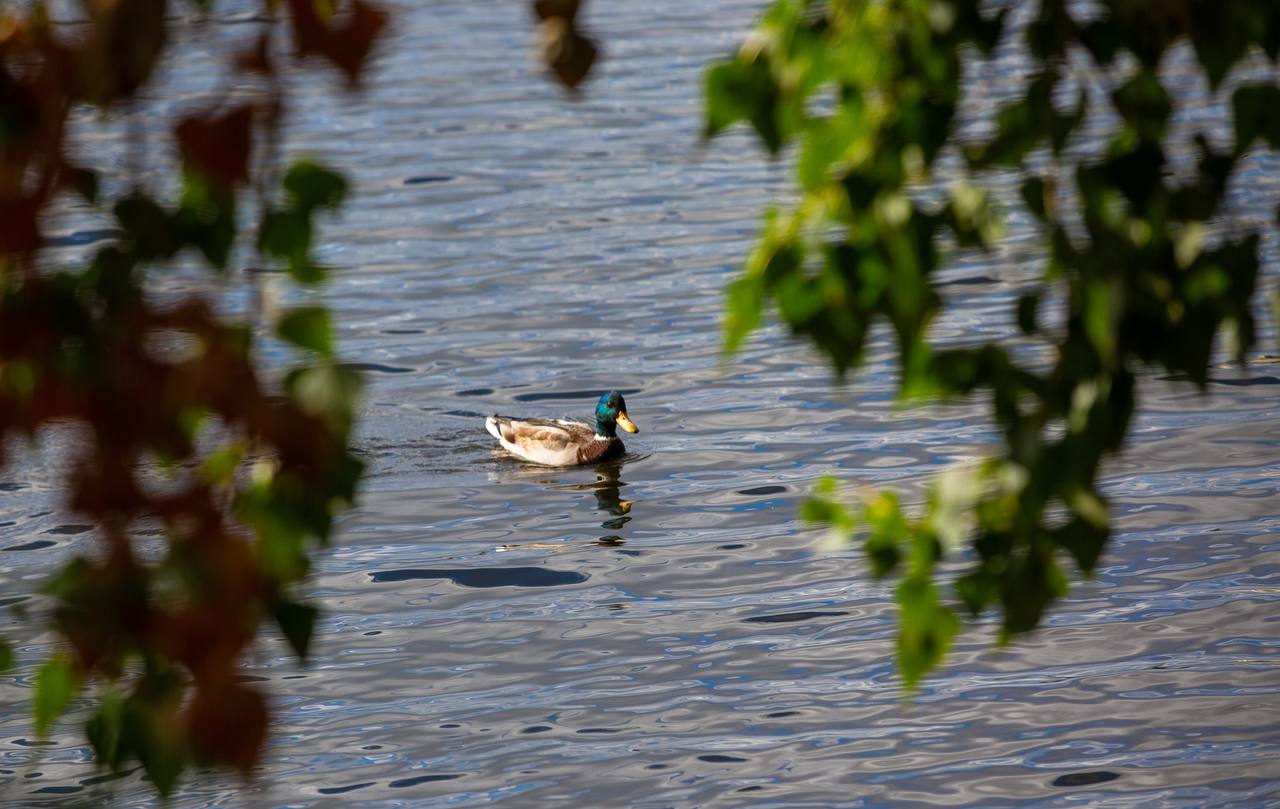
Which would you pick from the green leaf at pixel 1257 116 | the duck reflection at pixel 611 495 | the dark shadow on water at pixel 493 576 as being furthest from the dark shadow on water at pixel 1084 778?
the green leaf at pixel 1257 116

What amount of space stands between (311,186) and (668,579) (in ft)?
27.4

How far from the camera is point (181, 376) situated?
1.69 metres

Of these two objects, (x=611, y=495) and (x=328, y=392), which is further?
(x=611, y=495)

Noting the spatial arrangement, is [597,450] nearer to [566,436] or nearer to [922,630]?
[566,436]

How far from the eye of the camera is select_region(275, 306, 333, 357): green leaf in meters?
1.84

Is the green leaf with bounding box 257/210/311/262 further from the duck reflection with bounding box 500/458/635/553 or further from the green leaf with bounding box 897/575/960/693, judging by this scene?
the duck reflection with bounding box 500/458/635/553

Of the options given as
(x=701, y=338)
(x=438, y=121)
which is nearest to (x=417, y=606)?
(x=701, y=338)

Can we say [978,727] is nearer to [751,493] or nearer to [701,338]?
[751,493]

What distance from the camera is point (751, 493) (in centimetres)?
1142

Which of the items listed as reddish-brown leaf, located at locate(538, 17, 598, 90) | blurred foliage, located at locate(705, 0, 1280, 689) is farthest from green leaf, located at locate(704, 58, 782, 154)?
reddish-brown leaf, located at locate(538, 17, 598, 90)

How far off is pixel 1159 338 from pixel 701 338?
1195 centimetres

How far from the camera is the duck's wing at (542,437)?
12.2m

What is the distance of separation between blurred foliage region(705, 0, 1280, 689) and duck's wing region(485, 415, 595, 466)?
32.0ft

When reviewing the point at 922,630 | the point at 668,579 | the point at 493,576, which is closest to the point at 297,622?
the point at 922,630
